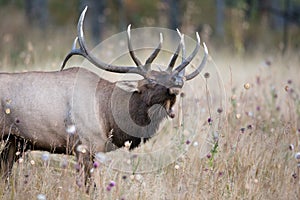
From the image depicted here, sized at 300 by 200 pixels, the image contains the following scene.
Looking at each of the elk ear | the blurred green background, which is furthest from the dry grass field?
the blurred green background

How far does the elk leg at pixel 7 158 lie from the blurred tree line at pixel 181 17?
8656mm

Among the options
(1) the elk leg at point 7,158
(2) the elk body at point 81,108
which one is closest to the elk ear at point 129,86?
(2) the elk body at point 81,108

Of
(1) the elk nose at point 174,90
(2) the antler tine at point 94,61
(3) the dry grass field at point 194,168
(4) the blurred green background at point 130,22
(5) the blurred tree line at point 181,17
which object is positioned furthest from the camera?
(5) the blurred tree line at point 181,17

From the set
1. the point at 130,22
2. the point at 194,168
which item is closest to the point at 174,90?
the point at 194,168

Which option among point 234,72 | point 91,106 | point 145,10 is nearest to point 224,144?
point 91,106

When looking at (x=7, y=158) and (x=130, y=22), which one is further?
(x=130, y=22)

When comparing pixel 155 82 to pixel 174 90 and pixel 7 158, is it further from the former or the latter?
pixel 7 158

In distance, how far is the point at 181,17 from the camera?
19797 millimetres

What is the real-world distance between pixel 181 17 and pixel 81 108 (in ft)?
49.3

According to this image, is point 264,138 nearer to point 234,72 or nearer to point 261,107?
point 261,107

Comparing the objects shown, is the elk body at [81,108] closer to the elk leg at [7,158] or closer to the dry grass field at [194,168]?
the elk leg at [7,158]

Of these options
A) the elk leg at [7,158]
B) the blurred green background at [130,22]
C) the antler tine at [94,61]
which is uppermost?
the antler tine at [94,61]

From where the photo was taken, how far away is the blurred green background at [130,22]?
36.9ft

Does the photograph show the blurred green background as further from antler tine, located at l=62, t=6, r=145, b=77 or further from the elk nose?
the elk nose
